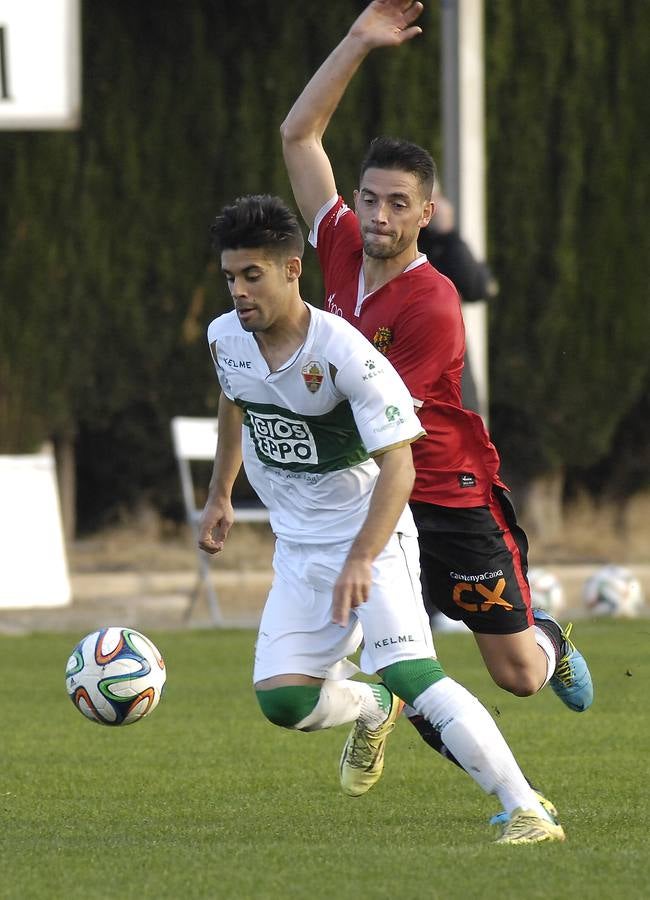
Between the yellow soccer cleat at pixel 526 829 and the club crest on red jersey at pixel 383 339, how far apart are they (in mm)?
1548

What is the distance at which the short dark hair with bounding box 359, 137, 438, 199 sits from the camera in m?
5.94

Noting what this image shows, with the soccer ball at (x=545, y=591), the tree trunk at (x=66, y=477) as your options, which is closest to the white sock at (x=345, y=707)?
the soccer ball at (x=545, y=591)

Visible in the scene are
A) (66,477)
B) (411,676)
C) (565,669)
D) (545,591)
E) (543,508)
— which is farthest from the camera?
(543,508)

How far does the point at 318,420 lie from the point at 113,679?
1271mm

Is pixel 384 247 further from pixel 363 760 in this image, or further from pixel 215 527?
pixel 363 760

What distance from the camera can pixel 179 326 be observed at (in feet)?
46.7

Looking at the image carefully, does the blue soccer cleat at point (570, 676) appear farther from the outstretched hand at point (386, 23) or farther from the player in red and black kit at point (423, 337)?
the outstretched hand at point (386, 23)

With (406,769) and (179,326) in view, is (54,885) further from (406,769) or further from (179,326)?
(179,326)

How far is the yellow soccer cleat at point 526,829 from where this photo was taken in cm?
514

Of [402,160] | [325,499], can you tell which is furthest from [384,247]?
[325,499]

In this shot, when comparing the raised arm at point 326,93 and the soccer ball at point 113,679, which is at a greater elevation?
the raised arm at point 326,93

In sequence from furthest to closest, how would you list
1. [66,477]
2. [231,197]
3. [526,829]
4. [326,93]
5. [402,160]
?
[66,477] → [231,197] → [326,93] → [402,160] → [526,829]

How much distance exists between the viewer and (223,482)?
19.9 feet

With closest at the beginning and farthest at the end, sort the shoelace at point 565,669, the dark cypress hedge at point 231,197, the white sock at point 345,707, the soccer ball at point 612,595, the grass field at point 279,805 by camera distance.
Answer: the grass field at point 279,805 → the white sock at point 345,707 → the shoelace at point 565,669 → the soccer ball at point 612,595 → the dark cypress hedge at point 231,197
